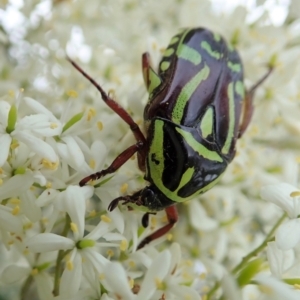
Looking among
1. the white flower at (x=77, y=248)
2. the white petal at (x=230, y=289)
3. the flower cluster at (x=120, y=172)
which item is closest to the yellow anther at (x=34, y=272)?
the flower cluster at (x=120, y=172)

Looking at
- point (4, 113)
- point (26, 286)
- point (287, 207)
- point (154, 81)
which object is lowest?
point (26, 286)

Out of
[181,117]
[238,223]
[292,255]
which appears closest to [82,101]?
[181,117]

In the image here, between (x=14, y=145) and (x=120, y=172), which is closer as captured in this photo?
(x=14, y=145)

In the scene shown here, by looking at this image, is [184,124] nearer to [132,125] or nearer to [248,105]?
[132,125]

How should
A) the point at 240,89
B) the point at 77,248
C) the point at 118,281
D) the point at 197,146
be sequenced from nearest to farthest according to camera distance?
the point at 118,281 < the point at 77,248 < the point at 197,146 < the point at 240,89

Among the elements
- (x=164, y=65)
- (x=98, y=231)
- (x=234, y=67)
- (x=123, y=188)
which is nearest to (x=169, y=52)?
(x=164, y=65)

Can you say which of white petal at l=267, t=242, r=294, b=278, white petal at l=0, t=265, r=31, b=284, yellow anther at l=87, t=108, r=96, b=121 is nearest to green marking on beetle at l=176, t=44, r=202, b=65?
yellow anther at l=87, t=108, r=96, b=121

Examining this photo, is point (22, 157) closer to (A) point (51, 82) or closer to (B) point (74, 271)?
(B) point (74, 271)
